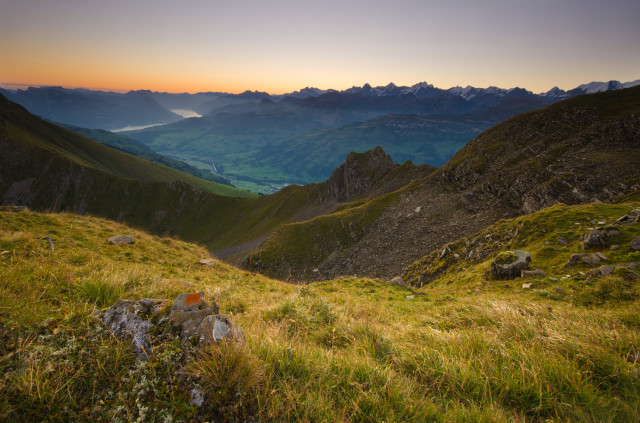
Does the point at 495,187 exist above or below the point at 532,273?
above

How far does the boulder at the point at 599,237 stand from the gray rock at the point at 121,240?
2887cm

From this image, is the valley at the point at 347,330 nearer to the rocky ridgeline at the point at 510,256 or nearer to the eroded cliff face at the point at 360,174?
the rocky ridgeline at the point at 510,256

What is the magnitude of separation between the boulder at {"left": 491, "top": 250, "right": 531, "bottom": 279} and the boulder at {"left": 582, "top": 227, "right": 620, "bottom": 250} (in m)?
2.97

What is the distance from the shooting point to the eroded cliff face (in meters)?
98.1

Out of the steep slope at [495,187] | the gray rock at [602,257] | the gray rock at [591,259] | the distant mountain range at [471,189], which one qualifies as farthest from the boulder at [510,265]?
the steep slope at [495,187]

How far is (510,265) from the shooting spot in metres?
16.3

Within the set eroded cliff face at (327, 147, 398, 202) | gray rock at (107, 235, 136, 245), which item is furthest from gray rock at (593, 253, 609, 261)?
eroded cliff face at (327, 147, 398, 202)

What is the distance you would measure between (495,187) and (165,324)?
4913cm

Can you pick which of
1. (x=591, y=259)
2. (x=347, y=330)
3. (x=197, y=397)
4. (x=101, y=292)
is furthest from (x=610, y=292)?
(x=101, y=292)

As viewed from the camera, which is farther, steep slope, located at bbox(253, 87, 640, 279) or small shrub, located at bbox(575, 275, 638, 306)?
steep slope, located at bbox(253, 87, 640, 279)

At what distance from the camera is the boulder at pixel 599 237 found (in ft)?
48.4

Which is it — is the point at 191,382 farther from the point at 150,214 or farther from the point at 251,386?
the point at 150,214

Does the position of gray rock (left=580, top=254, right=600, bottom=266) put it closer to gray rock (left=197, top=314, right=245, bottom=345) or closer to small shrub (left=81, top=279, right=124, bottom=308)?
gray rock (left=197, top=314, right=245, bottom=345)

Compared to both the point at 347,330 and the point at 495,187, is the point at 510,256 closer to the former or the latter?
the point at 347,330
